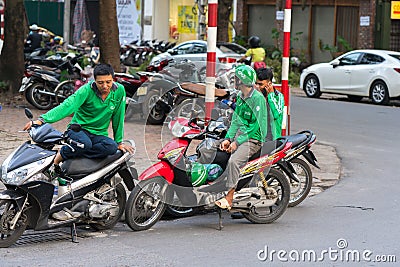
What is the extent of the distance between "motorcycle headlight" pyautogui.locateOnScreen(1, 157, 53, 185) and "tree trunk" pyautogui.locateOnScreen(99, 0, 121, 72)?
34.5 ft

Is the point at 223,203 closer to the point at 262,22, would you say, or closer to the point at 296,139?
the point at 296,139

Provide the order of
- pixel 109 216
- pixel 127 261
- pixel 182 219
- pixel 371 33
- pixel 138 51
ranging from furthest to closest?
A: pixel 138 51 → pixel 371 33 → pixel 182 219 → pixel 109 216 → pixel 127 261

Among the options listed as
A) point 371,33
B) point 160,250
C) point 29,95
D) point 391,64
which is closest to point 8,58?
point 29,95

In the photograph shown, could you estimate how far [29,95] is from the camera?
56.4 feet

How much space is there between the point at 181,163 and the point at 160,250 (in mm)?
1103

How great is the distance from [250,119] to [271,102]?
0.39 metres

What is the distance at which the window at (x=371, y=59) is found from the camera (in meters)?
22.5

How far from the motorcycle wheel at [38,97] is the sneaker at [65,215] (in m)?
9.82

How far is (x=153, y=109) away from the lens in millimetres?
15633

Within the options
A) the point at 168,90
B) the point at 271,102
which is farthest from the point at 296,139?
the point at 168,90

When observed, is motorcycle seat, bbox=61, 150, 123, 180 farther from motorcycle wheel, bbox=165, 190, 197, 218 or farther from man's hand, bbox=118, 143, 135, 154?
motorcycle wheel, bbox=165, 190, 197, 218

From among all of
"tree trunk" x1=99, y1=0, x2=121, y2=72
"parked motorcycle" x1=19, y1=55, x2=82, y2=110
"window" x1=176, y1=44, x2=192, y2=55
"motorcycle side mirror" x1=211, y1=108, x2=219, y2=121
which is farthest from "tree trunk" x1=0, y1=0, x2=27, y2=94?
"motorcycle side mirror" x1=211, y1=108, x2=219, y2=121

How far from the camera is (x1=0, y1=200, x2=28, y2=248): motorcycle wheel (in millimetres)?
7215

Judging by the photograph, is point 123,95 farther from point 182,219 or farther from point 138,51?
point 138,51
